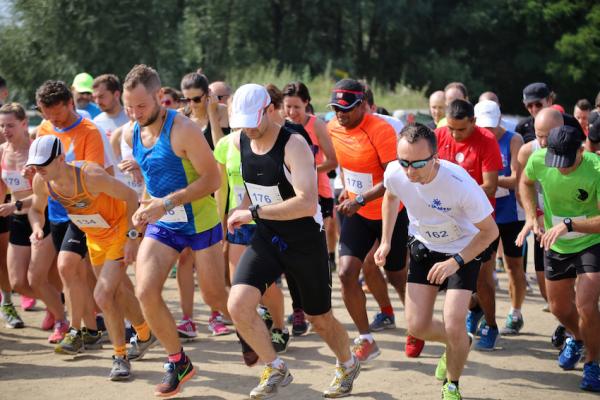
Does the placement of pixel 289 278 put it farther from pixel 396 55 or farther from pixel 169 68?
pixel 396 55

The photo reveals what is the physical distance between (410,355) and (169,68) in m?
25.0

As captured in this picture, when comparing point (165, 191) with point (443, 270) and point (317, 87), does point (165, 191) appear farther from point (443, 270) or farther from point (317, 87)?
point (317, 87)

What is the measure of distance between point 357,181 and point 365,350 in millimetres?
1378

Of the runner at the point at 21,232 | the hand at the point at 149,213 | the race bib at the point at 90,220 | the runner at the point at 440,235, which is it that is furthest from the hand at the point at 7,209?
the runner at the point at 440,235

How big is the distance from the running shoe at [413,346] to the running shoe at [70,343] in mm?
2715

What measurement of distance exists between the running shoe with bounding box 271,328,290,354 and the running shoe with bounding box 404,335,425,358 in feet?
3.30

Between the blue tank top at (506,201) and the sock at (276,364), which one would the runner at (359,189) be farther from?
the sock at (276,364)

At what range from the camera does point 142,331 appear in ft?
22.9

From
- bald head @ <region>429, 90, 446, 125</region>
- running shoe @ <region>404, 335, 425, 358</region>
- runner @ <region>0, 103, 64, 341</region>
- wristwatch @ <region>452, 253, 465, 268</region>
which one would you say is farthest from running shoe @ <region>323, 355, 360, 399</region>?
bald head @ <region>429, 90, 446, 125</region>

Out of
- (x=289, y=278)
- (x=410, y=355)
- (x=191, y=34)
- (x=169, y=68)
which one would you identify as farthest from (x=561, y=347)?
(x=191, y=34)

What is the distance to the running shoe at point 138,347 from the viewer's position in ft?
23.0

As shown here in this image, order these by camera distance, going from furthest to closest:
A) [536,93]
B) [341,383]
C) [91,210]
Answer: [536,93] → [91,210] → [341,383]

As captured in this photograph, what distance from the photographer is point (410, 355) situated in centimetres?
702

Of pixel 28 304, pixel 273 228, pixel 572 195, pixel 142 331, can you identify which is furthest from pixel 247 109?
pixel 28 304
